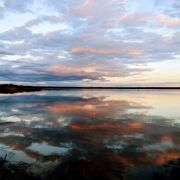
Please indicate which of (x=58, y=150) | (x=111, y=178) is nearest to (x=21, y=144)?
(x=58, y=150)

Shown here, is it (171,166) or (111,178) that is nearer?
(111,178)

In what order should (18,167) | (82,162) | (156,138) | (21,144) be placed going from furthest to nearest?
(156,138) → (21,144) → (82,162) → (18,167)

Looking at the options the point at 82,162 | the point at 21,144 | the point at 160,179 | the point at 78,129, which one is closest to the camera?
the point at 160,179

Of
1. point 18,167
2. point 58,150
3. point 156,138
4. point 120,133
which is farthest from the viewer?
point 120,133

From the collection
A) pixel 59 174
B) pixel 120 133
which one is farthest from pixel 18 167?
pixel 120 133

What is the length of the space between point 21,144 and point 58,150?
8.50 ft

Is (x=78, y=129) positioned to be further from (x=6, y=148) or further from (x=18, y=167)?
(x=18, y=167)

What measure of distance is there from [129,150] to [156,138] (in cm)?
365

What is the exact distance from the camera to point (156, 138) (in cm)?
1697

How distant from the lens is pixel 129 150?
46.1 ft

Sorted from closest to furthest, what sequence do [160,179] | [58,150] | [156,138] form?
[160,179] → [58,150] → [156,138]

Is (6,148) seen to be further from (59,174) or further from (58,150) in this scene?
(59,174)

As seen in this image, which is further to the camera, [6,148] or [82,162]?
[6,148]

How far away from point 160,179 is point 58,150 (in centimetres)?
584
